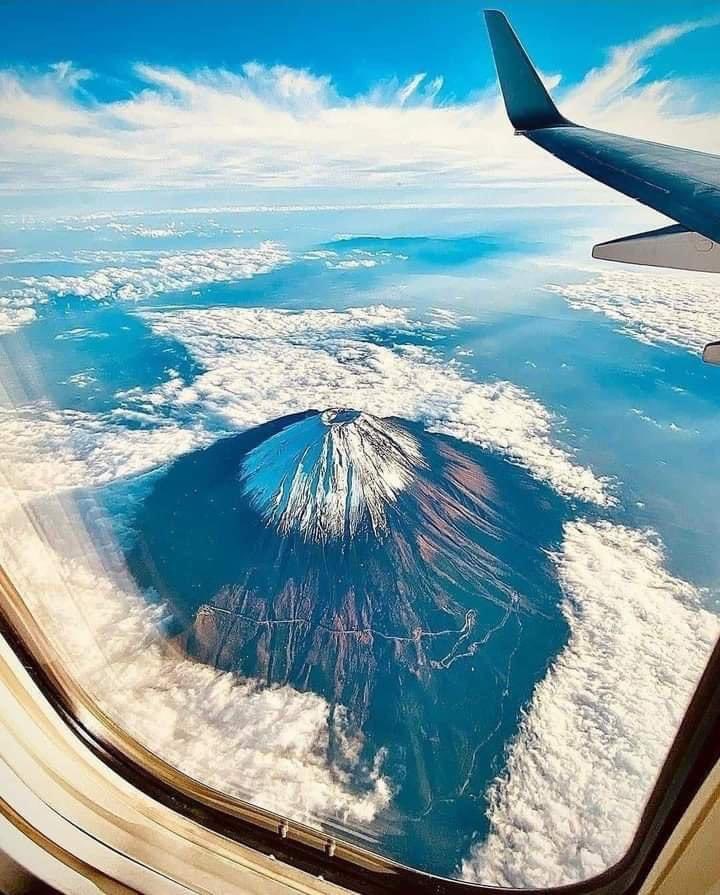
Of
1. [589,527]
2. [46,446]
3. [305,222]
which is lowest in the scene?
[589,527]

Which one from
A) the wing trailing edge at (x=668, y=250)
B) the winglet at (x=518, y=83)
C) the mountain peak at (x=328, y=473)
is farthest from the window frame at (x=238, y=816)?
the mountain peak at (x=328, y=473)

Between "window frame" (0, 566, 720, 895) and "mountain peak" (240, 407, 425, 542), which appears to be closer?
"window frame" (0, 566, 720, 895)

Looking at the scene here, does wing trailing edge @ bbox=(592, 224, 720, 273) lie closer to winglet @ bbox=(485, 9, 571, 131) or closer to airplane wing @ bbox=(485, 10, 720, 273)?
airplane wing @ bbox=(485, 10, 720, 273)

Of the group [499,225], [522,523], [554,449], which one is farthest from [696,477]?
[499,225]

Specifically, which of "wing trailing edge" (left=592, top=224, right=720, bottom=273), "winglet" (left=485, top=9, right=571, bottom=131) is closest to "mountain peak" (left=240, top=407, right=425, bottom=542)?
"winglet" (left=485, top=9, right=571, bottom=131)

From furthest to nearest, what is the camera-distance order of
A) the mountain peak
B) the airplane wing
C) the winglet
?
the mountain peak
the winglet
the airplane wing

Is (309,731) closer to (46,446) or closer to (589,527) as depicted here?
(46,446)
